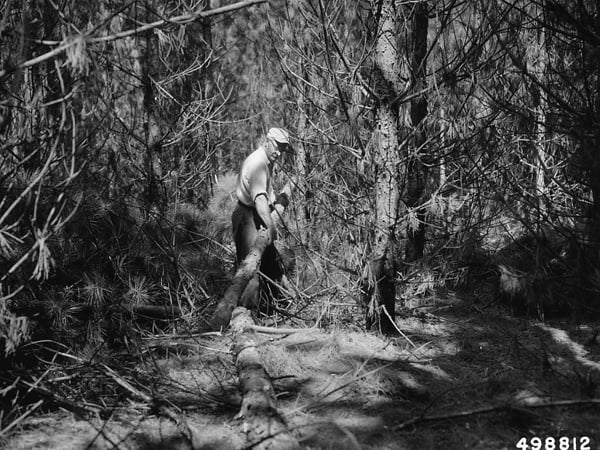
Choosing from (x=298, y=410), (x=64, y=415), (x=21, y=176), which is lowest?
Result: (x=64, y=415)

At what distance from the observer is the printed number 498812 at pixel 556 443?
3.00m

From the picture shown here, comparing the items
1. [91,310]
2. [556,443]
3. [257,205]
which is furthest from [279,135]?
[556,443]

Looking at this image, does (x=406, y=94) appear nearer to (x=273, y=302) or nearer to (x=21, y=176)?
(x=273, y=302)

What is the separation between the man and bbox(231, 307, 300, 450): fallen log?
1.30 metres

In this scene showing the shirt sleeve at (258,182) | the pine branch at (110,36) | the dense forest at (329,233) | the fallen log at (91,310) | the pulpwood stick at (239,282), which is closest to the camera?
the pine branch at (110,36)

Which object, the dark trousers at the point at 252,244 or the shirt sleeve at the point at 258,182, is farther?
the dark trousers at the point at 252,244

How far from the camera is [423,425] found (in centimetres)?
343

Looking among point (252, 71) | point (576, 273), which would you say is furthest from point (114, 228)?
point (252, 71)

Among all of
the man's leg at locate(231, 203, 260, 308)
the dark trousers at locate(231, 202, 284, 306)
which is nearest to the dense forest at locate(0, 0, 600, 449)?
the dark trousers at locate(231, 202, 284, 306)

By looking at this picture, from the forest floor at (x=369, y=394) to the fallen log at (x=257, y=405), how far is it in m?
0.11

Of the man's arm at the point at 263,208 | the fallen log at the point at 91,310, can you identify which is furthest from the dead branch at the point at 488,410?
the fallen log at the point at 91,310

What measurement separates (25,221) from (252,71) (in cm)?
1156

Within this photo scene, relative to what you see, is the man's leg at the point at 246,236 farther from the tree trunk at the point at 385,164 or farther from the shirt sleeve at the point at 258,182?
the tree trunk at the point at 385,164

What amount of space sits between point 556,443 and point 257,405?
63.2 inches
